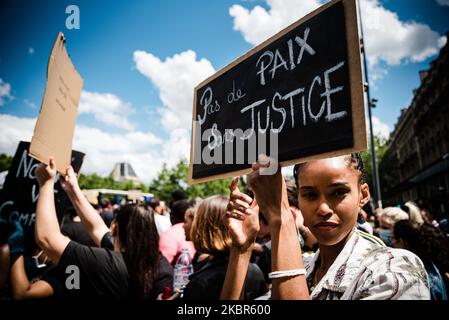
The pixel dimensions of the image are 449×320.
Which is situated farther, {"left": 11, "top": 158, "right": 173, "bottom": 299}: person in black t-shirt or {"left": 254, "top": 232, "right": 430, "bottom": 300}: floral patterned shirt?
{"left": 11, "top": 158, "right": 173, "bottom": 299}: person in black t-shirt

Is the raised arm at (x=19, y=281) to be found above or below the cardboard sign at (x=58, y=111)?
below

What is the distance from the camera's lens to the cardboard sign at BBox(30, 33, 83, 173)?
2082mm

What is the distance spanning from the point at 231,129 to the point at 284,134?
0.39 meters

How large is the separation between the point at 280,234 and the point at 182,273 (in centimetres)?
206

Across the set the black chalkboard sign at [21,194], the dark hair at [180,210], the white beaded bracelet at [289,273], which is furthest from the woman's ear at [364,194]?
the dark hair at [180,210]

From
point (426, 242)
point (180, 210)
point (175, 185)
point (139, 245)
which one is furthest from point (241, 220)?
point (175, 185)

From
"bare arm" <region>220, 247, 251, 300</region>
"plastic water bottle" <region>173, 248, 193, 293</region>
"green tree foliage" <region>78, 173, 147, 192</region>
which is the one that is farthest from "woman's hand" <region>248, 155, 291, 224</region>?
→ "green tree foliage" <region>78, 173, 147, 192</region>

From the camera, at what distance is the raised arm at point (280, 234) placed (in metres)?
1.10

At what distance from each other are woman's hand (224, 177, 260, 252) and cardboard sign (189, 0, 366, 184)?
153 millimetres

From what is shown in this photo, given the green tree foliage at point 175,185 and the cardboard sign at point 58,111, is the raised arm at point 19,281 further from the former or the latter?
the green tree foliage at point 175,185

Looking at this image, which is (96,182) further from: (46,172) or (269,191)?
(269,191)

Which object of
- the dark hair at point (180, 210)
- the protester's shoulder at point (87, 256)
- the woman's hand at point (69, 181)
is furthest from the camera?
the dark hair at point (180, 210)

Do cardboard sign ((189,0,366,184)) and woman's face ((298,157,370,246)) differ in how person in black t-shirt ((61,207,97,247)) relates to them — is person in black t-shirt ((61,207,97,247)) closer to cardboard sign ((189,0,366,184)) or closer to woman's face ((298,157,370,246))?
cardboard sign ((189,0,366,184))
